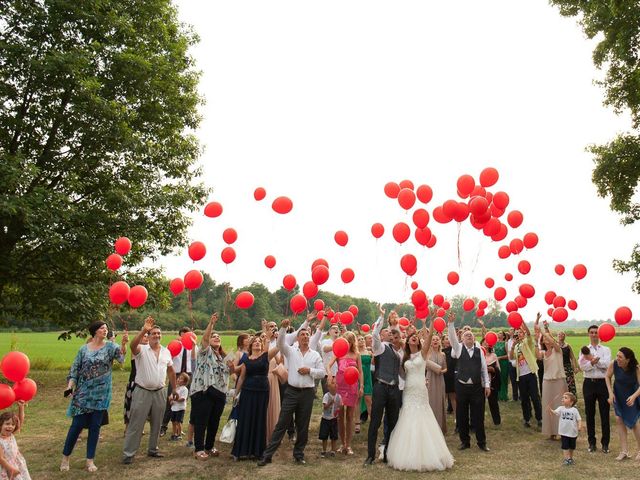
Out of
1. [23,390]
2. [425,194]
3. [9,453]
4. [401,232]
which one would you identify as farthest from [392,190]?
[9,453]

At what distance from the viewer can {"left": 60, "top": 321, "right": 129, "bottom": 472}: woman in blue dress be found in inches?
252

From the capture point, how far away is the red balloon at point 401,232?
824 cm

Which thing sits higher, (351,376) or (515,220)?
(515,220)

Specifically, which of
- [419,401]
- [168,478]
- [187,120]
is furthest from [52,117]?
[419,401]

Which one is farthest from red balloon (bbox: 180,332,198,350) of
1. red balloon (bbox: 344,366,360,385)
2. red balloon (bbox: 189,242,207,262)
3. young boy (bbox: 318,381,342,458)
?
red balloon (bbox: 344,366,360,385)

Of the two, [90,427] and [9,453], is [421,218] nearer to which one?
[90,427]

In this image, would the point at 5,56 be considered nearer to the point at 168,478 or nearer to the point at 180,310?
the point at 168,478

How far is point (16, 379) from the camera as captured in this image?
485 cm

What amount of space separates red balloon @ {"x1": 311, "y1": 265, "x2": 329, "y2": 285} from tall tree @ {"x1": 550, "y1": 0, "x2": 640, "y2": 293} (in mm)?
10709

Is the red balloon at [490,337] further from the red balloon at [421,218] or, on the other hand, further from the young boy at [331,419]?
the young boy at [331,419]

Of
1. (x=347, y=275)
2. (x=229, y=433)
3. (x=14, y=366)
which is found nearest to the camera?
(x=14, y=366)

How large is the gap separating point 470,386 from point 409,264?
85.3 inches

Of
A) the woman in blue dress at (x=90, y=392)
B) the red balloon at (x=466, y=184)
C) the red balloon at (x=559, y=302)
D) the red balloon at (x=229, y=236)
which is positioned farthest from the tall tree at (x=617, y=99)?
the woman in blue dress at (x=90, y=392)

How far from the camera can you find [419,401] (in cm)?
714
